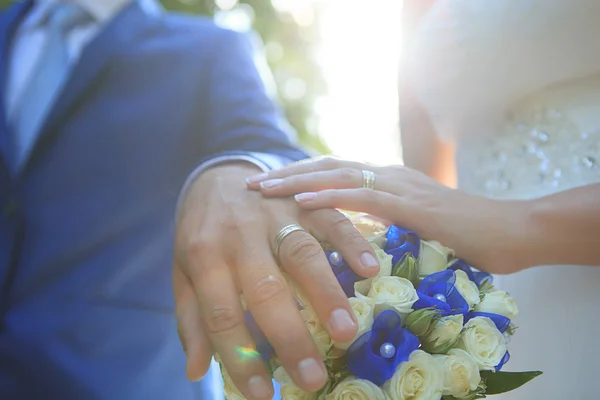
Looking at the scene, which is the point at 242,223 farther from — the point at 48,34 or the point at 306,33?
the point at 306,33

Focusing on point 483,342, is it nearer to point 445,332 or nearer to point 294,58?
point 445,332

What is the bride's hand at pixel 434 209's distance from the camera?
130cm

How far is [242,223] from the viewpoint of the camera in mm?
1253

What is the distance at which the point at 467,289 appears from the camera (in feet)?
3.93

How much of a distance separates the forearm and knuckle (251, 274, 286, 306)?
1.88ft

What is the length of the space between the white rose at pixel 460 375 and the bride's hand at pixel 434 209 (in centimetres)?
31

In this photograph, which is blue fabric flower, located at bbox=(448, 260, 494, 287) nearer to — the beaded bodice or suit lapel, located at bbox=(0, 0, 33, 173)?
the beaded bodice

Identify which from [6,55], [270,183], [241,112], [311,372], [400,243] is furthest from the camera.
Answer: [6,55]

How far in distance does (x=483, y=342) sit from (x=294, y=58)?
8949 mm

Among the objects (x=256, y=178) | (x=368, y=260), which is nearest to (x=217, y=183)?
(x=256, y=178)

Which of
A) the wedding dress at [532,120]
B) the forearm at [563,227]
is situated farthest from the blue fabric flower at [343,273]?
the wedding dress at [532,120]

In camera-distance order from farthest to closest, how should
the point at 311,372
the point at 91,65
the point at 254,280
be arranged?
the point at 91,65
the point at 254,280
the point at 311,372

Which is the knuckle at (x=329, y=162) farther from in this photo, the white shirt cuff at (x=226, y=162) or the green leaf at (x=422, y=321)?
the green leaf at (x=422, y=321)

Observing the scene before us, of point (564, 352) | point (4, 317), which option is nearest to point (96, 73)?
point (4, 317)
